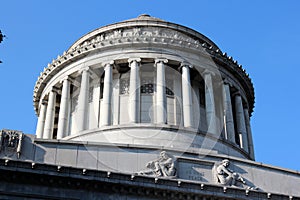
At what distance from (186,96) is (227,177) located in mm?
10433

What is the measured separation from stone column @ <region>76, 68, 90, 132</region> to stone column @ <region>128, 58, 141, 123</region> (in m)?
3.15

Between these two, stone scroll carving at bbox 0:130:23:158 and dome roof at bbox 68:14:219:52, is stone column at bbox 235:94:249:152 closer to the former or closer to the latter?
dome roof at bbox 68:14:219:52

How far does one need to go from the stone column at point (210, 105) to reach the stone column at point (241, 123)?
3112 millimetres

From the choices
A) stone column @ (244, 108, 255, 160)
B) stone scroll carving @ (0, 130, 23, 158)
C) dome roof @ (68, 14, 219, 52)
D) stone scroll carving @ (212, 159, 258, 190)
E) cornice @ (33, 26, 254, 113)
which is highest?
dome roof @ (68, 14, 219, 52)

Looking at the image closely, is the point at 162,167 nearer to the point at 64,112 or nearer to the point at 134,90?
the point at 134,90

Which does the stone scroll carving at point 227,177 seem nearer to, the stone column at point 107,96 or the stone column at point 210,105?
the stone column at point 210,105

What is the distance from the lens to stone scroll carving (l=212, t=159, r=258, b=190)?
81.6ft

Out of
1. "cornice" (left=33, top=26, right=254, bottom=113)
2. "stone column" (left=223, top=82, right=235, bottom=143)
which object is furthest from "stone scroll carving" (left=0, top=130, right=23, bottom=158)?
"stone column" (left=223, top=82, right=235, bottom=143)

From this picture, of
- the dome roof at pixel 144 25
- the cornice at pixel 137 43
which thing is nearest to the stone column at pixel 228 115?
the cornice at pixel 137 43

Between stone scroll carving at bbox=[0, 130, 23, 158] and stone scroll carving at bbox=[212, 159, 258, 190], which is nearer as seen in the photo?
stone scroll carving at bbox=[0, 130, 23, 158]

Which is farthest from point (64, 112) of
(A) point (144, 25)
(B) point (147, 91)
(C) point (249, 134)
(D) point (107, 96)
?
(C) point (249, 134)

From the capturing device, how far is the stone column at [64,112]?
34956 millimetres

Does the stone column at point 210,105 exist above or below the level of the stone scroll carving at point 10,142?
above

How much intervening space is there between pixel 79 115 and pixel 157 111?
530cm
